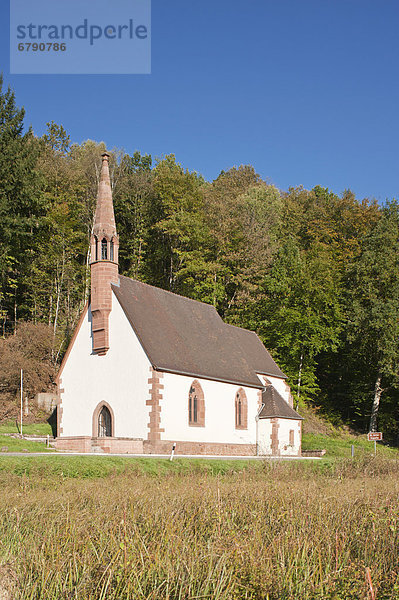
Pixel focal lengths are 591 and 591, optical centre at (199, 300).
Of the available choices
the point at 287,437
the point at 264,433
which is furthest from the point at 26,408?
the point at 287,437

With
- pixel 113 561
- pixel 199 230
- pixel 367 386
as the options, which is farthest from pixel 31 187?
pixel 113 561

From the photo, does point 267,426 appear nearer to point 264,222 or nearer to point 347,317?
point 347,317

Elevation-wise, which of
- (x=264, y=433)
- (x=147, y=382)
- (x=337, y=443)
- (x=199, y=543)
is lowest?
(x=337, y=443)

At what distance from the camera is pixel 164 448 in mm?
26266

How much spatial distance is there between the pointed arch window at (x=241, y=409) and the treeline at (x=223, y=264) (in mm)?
10665

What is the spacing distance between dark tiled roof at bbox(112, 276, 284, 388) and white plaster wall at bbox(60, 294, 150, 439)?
83 cm

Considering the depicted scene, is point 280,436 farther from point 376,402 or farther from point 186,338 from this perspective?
point 376,402

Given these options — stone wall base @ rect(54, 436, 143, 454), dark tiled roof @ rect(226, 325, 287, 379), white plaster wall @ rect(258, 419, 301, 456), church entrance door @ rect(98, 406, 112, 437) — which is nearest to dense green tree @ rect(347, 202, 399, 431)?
dark tiled roof @ rect(226, 325, 287, 379)

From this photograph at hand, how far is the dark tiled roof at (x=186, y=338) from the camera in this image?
2838 centimetres

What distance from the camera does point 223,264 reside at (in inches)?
1945

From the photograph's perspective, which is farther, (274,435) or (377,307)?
(377,307)

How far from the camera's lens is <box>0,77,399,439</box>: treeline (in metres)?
42.2

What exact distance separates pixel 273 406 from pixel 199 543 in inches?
1125

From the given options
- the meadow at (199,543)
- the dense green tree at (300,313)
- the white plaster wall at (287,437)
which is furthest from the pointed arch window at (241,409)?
the meadow at (199,543)
